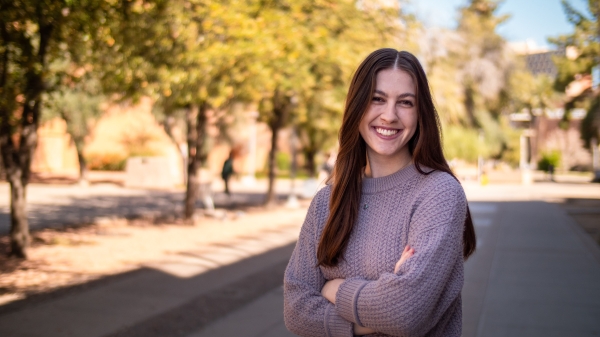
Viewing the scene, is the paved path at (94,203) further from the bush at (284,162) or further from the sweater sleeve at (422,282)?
the bush at (284,162)

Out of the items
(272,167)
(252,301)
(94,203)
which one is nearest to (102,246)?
(252,301)

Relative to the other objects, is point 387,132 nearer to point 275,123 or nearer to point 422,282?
point 422,282

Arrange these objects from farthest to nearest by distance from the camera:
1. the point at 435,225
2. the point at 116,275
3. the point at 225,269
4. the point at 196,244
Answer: the point at 196,244 → the point at 225,269 → the point at 116,275 → the point at 435,225

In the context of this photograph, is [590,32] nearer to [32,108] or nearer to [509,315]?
[509,315]

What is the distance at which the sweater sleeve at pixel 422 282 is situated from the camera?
6.14ft

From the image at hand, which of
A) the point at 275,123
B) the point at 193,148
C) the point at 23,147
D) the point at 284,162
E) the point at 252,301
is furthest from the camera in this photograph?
the point at 284,162

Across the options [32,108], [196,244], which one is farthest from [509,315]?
[32,108]

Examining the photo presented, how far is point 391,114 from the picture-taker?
2096mm

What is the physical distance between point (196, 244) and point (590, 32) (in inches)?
522

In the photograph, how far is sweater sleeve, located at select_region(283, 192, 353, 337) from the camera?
2082mm

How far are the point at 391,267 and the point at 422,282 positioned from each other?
17cm

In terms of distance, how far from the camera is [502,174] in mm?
44062

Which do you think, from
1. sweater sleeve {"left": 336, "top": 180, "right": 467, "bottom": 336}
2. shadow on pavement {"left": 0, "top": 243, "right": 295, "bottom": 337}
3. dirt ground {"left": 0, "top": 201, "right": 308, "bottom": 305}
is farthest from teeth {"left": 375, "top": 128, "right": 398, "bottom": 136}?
dirt ground {"left": 0, "top": 201, "right": 308, "bottom": 305}

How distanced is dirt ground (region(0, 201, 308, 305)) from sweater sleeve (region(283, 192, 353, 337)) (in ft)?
20.0
